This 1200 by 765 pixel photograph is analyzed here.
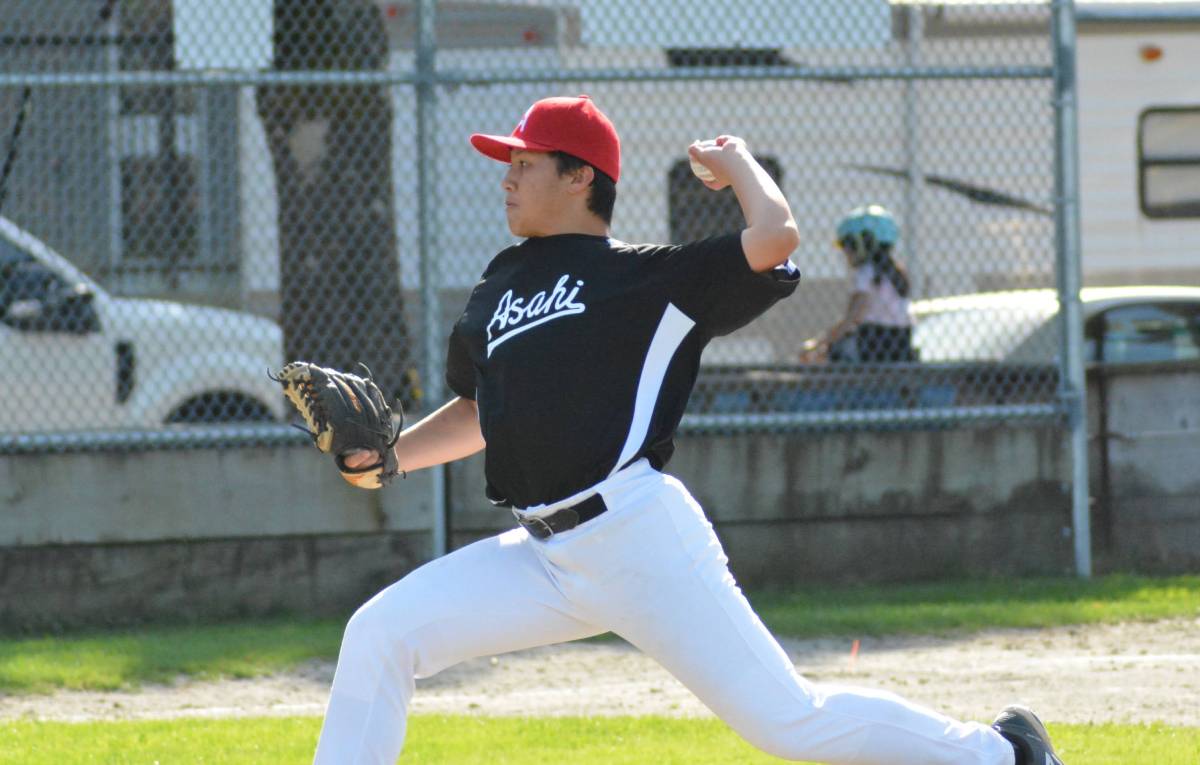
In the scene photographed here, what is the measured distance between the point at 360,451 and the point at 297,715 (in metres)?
2.40

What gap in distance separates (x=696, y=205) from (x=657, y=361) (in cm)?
894

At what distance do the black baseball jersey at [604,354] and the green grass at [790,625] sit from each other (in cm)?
338

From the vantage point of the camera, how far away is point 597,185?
13.6 feet

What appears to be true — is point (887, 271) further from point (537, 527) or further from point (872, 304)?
point (537, 527)

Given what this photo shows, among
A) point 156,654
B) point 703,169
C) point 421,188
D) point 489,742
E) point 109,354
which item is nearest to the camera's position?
point 703,169

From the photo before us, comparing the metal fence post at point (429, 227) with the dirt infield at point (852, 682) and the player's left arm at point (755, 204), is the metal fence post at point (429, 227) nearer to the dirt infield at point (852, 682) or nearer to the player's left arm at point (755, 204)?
the dirt infield at point (852, 682)

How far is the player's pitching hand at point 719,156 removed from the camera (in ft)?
12.6

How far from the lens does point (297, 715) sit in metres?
6.13

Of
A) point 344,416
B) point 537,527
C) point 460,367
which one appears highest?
point 460,367

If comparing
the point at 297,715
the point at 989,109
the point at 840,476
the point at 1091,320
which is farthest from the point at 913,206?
the point at 297,715

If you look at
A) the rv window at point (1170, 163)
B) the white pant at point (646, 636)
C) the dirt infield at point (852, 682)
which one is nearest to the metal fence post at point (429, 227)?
the dirt infield at point (852, 682)

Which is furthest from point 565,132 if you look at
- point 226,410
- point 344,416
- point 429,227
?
point 226,410

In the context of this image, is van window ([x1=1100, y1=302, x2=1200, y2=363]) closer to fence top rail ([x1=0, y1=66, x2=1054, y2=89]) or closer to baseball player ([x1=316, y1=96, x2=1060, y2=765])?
fence top rail ([x1=0, y1=66, x2=1054, y2=89])

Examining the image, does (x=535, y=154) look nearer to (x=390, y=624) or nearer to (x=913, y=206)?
(x=390, y=624)
